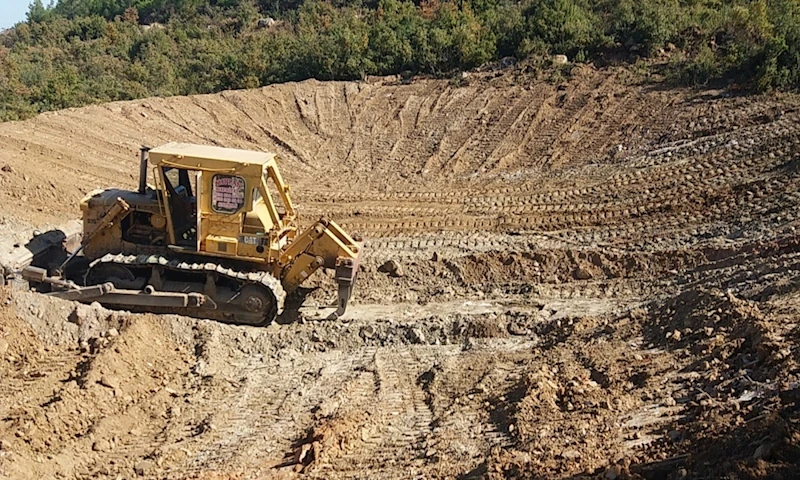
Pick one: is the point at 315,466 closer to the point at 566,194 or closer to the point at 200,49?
the point at 566,194

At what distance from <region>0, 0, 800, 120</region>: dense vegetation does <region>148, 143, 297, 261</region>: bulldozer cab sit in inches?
478

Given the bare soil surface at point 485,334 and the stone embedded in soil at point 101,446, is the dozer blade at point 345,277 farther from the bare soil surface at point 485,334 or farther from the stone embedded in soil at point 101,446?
the stone embedded in soil at point 101,446

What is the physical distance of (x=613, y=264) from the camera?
36.7ft

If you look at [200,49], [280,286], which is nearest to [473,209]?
[280,286]

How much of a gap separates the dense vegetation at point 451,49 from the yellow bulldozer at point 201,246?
1173cm

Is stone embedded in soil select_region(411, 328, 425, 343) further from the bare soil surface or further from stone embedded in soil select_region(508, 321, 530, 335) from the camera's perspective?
stone embedded in soil select_region(508, 321, 530, 335)

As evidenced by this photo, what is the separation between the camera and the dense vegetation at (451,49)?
1877cm

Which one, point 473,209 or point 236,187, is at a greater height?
point 236,187

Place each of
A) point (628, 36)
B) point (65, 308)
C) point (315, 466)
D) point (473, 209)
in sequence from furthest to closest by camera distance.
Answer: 1. point (628, 36)
2. point (473, 209)
3. point (65, 308)
4. point (315, 466)

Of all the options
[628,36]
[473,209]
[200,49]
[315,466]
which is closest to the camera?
[315,466]

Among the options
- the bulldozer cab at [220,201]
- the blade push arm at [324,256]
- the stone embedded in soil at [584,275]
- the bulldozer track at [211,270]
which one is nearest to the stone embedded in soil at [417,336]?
the blade push arm at [324,256]

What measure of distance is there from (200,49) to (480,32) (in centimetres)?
1434

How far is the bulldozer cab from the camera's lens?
936 cm

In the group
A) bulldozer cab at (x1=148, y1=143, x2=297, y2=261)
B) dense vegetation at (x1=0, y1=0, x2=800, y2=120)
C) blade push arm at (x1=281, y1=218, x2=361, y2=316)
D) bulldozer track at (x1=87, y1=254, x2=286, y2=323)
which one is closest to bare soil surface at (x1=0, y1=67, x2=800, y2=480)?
bulldozer track at (x1=87, y1=254, x2=286, y2=323)
